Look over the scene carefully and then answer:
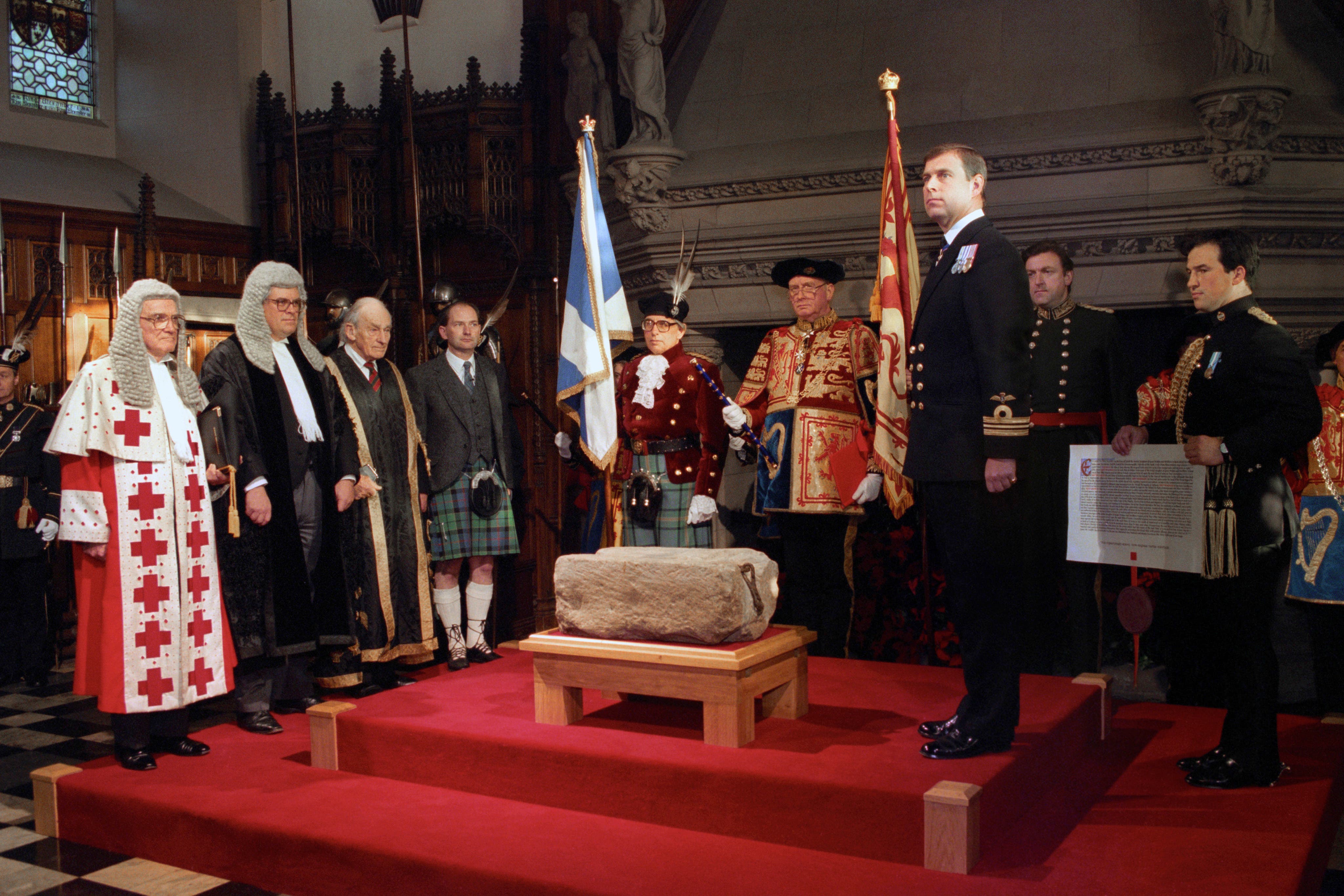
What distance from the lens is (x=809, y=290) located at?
4.47 metres

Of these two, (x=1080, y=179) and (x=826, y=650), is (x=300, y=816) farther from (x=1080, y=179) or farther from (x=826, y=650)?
(x=1080, y=179)

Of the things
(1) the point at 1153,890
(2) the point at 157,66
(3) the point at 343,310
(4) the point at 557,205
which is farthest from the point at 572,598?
(2) the point at 157,66

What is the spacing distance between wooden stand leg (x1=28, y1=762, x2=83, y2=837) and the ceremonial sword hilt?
2532 mm

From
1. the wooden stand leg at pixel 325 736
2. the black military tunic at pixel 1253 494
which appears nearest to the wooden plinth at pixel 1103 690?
the black military tunic at pixel 1253 494

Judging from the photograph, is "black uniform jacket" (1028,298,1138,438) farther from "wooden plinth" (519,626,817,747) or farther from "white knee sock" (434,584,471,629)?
"white knee sock" (434,584,471,629)

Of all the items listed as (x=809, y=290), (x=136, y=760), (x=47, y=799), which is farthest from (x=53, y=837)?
(x=809, y=290)

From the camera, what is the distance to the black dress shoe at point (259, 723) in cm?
396

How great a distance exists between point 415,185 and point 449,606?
7.50 ft

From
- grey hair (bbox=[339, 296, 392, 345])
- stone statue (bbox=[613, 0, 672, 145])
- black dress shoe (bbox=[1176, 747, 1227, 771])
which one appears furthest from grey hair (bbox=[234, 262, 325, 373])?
black dress shoe (bbox=[1176, 747, 1227, 771])

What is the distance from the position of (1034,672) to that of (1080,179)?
204 centimetres

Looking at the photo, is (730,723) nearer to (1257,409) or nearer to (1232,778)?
(1232,778)

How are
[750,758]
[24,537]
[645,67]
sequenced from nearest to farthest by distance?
[750,758], [24,537], [645,67]

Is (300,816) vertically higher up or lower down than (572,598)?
lower down

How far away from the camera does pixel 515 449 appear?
5180mm
